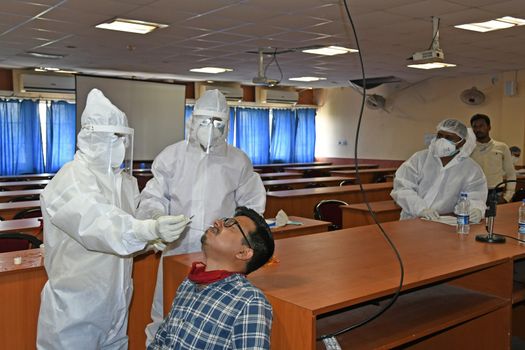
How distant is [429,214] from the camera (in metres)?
3.27

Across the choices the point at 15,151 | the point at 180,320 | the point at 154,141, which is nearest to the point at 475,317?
the point at 180,320

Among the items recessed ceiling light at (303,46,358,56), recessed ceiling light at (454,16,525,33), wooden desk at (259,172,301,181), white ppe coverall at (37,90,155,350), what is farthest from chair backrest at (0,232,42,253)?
wooden desk at (259,172,301,181)

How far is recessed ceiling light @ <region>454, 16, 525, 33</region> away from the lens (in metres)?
5.13

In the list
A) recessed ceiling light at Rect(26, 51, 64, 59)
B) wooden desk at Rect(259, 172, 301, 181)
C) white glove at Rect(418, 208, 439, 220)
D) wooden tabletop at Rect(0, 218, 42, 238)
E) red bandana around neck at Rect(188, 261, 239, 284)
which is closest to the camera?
red bandana around neck at Rect(188, 261, 239, 284)

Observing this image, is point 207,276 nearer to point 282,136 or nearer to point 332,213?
point 332,213

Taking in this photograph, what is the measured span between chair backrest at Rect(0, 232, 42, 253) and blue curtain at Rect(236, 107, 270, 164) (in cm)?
888

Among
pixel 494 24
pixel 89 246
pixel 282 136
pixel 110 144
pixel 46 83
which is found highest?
pixel 494 24

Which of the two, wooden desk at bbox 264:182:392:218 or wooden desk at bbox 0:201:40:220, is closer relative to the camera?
wooden desk at bbox 0:201:40:220

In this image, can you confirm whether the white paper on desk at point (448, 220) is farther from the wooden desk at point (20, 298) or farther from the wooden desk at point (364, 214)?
the wooden desk at point (20, 298)

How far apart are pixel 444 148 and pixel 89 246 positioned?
7.64ft

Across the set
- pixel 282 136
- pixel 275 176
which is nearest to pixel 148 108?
pixel 275 176

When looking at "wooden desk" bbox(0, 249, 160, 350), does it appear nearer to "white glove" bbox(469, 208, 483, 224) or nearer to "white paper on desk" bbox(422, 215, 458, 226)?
"white paper on desk" bbox(422, 215, 458, 226)

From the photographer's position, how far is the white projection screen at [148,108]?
8969 mm

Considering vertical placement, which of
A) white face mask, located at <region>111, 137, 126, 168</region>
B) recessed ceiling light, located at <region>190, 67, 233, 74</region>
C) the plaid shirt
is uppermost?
recessed ceiling light, located at <region>190, 67, 233, 74</region>
